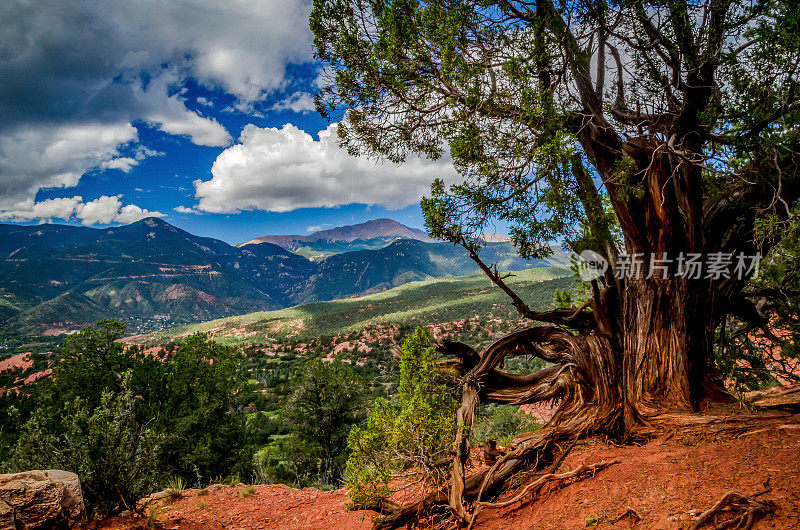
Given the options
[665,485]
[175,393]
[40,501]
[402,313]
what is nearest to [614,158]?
[665,485]

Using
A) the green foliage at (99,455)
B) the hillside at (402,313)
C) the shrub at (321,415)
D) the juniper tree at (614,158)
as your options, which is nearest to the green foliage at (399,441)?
the juniper tree at (614,158)

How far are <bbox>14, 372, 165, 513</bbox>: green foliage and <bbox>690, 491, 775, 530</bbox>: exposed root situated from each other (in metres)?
7.03

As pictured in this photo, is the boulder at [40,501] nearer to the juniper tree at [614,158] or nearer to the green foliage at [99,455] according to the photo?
the green foliage at [99,455]

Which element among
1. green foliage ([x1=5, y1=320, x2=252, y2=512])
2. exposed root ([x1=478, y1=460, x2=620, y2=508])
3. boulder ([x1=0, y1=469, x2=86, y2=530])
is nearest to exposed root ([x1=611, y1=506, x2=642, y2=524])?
exposed root ([x1=478, y1=460, x2=620, y2=508])

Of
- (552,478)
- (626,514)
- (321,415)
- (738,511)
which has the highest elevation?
(738,511)

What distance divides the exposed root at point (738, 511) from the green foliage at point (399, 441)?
2468 millimetres

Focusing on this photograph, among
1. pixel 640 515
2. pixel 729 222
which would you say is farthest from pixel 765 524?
pixel 729 222

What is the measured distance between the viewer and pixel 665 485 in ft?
10.6

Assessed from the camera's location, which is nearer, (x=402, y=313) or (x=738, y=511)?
(x=738, y=511)

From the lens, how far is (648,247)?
5.66 metres

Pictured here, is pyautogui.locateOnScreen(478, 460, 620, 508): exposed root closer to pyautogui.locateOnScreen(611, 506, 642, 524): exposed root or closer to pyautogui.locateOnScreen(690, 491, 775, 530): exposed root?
pyautogui.locateOnScreen(611, 506, 642, 524): exposed root

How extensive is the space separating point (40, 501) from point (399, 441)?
168 inches

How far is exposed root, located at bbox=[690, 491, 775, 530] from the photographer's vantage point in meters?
2.40

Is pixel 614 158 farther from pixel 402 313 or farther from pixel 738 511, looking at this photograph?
pixel 402 313
